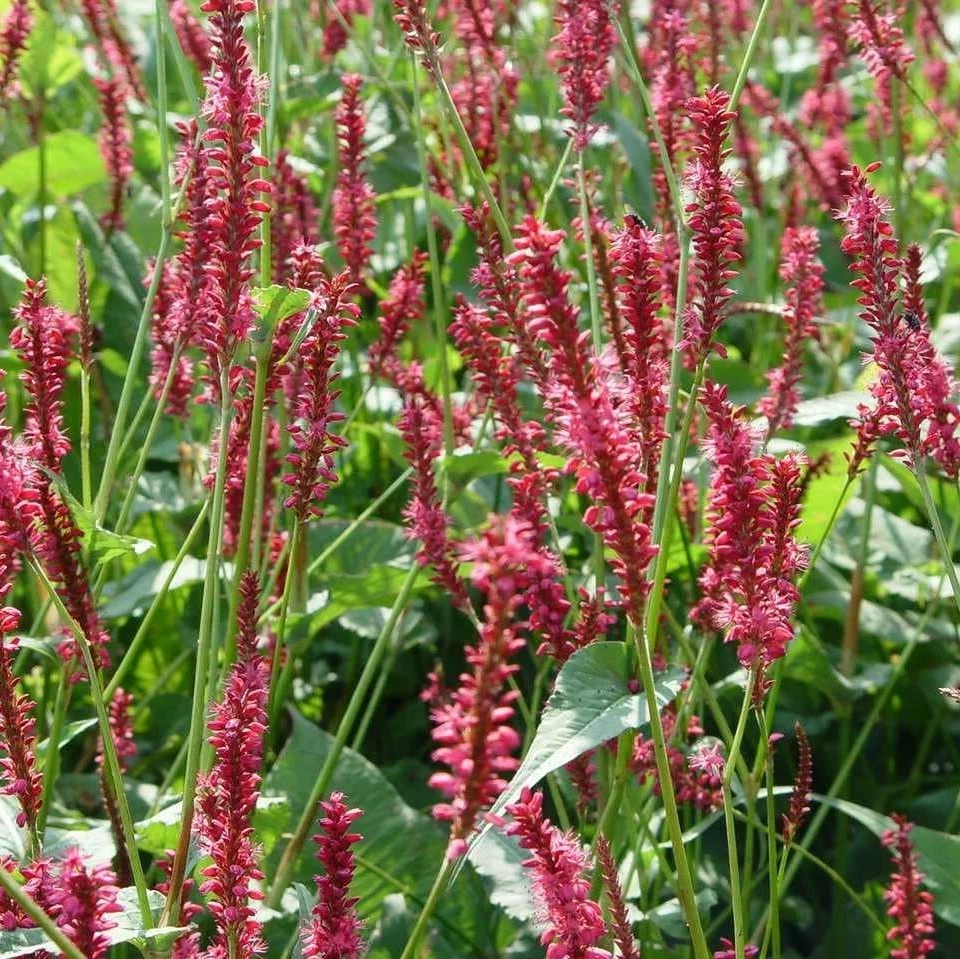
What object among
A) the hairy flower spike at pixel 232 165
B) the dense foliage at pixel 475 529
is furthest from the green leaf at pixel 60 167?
the hairy flower spike at pixel 232 165

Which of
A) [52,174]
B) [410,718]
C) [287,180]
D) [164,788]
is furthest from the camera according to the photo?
[52,174]

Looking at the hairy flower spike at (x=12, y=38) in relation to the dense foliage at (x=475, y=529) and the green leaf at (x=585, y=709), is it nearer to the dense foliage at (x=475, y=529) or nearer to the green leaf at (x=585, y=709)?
the dense foliage at (x=475, y=529)

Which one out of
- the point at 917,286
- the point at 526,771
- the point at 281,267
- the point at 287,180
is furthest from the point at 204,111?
the point at 287,180

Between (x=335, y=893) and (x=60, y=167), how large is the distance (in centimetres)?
236

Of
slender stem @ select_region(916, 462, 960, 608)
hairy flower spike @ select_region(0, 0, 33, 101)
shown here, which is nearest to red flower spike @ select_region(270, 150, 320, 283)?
hairy flower spike @ select_region(0, 0, 33, 101)

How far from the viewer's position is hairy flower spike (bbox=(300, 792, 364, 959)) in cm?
117

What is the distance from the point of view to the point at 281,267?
2.21 meters

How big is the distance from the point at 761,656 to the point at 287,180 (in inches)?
55.4

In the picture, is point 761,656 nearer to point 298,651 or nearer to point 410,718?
point 298,651

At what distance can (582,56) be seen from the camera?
5.73 ft

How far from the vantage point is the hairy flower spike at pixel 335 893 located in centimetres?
117

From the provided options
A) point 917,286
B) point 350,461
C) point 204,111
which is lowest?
point 350,461

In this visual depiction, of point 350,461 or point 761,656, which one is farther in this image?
point 350,461

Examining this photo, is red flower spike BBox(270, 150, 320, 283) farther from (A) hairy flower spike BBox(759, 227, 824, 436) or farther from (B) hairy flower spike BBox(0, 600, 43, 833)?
(B) hairy flower spike BBox(0, 600, 43, 833)
